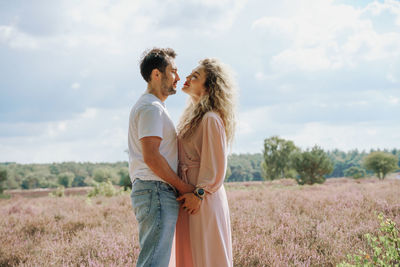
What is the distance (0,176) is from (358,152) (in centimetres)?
18072

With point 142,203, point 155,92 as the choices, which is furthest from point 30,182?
point 142,203

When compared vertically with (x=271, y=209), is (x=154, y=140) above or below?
above

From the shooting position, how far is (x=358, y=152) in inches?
6875

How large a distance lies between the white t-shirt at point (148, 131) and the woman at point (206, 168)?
0.17 m

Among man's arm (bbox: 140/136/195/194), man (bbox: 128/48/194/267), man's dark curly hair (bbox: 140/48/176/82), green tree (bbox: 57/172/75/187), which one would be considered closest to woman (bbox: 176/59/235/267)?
man (bbox: 128/48/194/267)

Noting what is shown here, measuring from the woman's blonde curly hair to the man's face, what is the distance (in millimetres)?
274

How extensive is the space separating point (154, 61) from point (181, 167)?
3.11 feet

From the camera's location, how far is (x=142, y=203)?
2.33 m

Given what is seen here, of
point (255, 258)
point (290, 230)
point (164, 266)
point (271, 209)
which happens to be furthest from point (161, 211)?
point (271, 209)

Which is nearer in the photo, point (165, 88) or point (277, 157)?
point (165, 88)

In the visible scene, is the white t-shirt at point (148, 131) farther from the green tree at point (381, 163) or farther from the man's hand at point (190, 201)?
the green tree at point (381, 163)

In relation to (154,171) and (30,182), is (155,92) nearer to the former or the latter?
(154,171)

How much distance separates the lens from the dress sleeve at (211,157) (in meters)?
2.46

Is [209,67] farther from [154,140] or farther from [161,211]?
[161,211]
